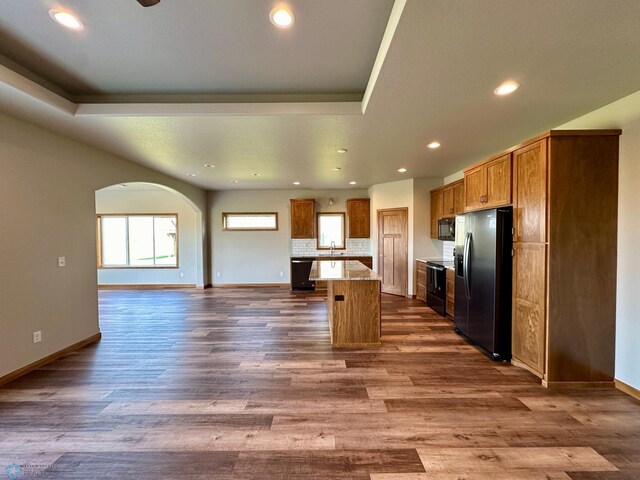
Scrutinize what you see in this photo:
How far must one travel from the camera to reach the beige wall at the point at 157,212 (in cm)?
718

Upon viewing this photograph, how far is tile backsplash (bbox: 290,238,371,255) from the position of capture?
7363mm

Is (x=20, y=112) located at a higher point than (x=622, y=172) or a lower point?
higher

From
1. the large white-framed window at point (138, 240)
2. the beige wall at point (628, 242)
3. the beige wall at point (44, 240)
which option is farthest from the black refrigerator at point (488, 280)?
the large white-framed window at point (138, 240)

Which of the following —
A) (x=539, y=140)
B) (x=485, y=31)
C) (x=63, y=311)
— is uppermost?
(x=485, y=31)

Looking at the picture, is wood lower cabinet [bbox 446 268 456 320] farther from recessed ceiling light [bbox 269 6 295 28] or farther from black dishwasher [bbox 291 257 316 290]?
recessed ceiling light [bbox 269 6 295 28]

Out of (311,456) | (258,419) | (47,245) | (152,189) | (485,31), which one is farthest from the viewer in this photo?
(152,189)

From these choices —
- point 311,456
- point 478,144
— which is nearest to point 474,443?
point 311,456

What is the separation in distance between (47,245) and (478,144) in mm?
5614

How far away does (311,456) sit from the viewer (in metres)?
1.72

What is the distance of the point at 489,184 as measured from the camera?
3.16m

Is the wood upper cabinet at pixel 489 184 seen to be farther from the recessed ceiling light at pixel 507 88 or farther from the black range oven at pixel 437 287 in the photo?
the black range oven at pixel 437 287

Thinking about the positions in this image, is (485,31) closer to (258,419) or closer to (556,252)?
(556,252)

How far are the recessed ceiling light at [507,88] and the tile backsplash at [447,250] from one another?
12.2 feet

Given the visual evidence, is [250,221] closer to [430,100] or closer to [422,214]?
[422,214]
